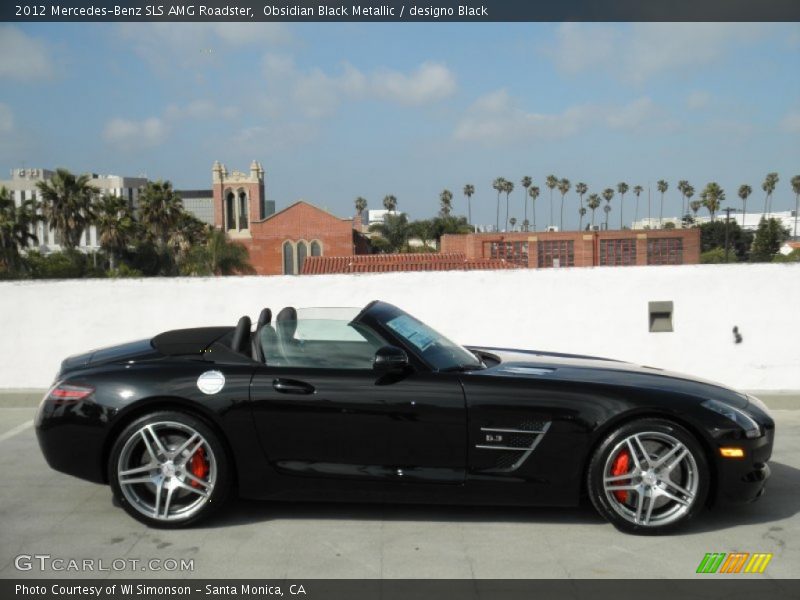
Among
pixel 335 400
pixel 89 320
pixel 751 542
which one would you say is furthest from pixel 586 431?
pixel 89 320

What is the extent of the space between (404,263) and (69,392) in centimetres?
2331

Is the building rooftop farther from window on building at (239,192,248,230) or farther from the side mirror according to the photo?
window on building at (239,192,248,230)

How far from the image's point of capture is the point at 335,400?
4.37 m

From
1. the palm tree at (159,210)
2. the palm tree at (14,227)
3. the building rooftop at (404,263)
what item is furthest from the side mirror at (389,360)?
the palm tree at (159,210)

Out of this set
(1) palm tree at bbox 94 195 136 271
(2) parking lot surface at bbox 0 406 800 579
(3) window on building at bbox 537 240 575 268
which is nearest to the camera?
(2) parking lot surface at bbox 0 406 800 579

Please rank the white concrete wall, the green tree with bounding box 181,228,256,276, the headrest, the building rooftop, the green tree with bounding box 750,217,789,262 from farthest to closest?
the green tree with bounding box 750,217,789,262
the green tree with bounding box 181,228,256,276
the building rooftop
the white concrete wall
the headrest

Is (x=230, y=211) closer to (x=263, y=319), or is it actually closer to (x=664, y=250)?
(x=664, y=250)

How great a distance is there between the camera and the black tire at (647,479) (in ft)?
14.1

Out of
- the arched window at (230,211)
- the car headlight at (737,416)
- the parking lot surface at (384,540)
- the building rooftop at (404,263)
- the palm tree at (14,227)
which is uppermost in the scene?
the arched window at (230,211)

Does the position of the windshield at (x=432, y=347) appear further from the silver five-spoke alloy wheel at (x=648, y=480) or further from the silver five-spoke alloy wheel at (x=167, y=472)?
the silver five-spoke alloy wheel at (x=167, y=472)

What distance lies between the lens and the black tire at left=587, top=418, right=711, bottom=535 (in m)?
4.29

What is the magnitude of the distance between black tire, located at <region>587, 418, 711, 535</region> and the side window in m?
1.38

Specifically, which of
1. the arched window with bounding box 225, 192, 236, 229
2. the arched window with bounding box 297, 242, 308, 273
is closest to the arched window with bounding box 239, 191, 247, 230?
the arched window with bounding box 225, 192, 236, 229

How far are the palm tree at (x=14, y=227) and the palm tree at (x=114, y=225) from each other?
441 cm
